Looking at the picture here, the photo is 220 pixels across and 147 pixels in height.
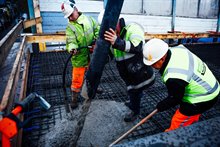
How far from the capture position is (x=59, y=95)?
13.1 feet

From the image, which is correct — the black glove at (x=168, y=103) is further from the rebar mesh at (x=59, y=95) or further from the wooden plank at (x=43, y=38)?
the wooden plank at (x=43, y=38)

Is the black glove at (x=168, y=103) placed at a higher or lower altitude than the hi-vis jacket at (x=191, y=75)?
lower

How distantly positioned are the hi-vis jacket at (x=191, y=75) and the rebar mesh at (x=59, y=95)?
1.09 m

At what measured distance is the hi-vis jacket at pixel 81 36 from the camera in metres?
3.27

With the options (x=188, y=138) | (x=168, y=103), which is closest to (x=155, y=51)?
(x=168, y=103)

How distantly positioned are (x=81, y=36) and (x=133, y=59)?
1.21 m

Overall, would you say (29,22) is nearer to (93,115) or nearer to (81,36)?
(81,36)

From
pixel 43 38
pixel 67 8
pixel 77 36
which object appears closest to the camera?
pixel 67 8

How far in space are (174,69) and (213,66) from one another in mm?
4953

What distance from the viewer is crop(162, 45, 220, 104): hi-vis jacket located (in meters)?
1.95

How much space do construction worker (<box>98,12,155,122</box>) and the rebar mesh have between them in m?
0.46

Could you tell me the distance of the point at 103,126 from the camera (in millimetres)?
3051

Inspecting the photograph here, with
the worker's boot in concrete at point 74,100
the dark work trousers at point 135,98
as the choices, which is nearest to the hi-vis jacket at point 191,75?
the dark work trousers at point 135,98

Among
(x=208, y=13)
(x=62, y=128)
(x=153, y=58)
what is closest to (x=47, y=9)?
(x=62, y=128)
